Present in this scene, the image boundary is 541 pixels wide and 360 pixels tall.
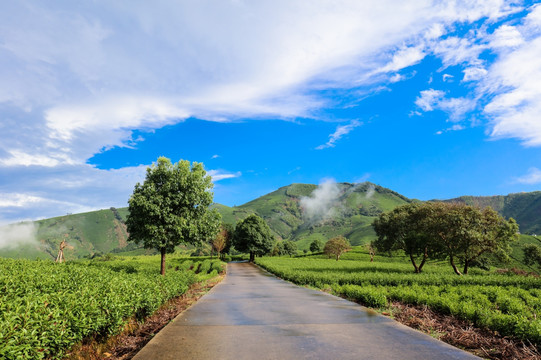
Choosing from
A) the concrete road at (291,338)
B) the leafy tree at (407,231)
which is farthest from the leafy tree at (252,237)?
the concrete road at (291,338)

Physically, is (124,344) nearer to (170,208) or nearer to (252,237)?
(170,208)

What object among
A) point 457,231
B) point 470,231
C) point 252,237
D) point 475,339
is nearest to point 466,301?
point 475,339

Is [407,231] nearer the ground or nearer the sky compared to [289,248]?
nearer the sky

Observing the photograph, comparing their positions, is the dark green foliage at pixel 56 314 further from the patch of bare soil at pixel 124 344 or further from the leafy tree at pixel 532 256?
the leafy tree at pixel 532 256

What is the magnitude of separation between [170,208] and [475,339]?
18.2 metres

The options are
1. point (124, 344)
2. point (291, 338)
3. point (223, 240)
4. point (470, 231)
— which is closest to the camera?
point (291, 338)

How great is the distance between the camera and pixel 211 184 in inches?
886

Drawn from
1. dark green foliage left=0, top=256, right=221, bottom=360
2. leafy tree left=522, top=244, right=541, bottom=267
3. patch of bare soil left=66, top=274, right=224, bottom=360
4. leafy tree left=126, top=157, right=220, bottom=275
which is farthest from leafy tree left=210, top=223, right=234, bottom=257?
leafy tree left=522, top=244, right=541, bottom=267

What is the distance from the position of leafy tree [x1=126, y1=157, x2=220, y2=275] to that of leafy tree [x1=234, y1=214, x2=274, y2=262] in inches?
1969

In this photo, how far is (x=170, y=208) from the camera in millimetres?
20234

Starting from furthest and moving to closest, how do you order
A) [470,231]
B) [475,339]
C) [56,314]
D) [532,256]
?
[532,256]
[470,231]
[475,339]
[56,314]

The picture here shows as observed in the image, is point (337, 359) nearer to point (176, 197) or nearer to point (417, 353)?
point (417, 353)

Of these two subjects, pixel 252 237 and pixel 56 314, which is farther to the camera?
pixel 252 237

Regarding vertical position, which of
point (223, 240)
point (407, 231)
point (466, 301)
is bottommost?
point (466, 301)
